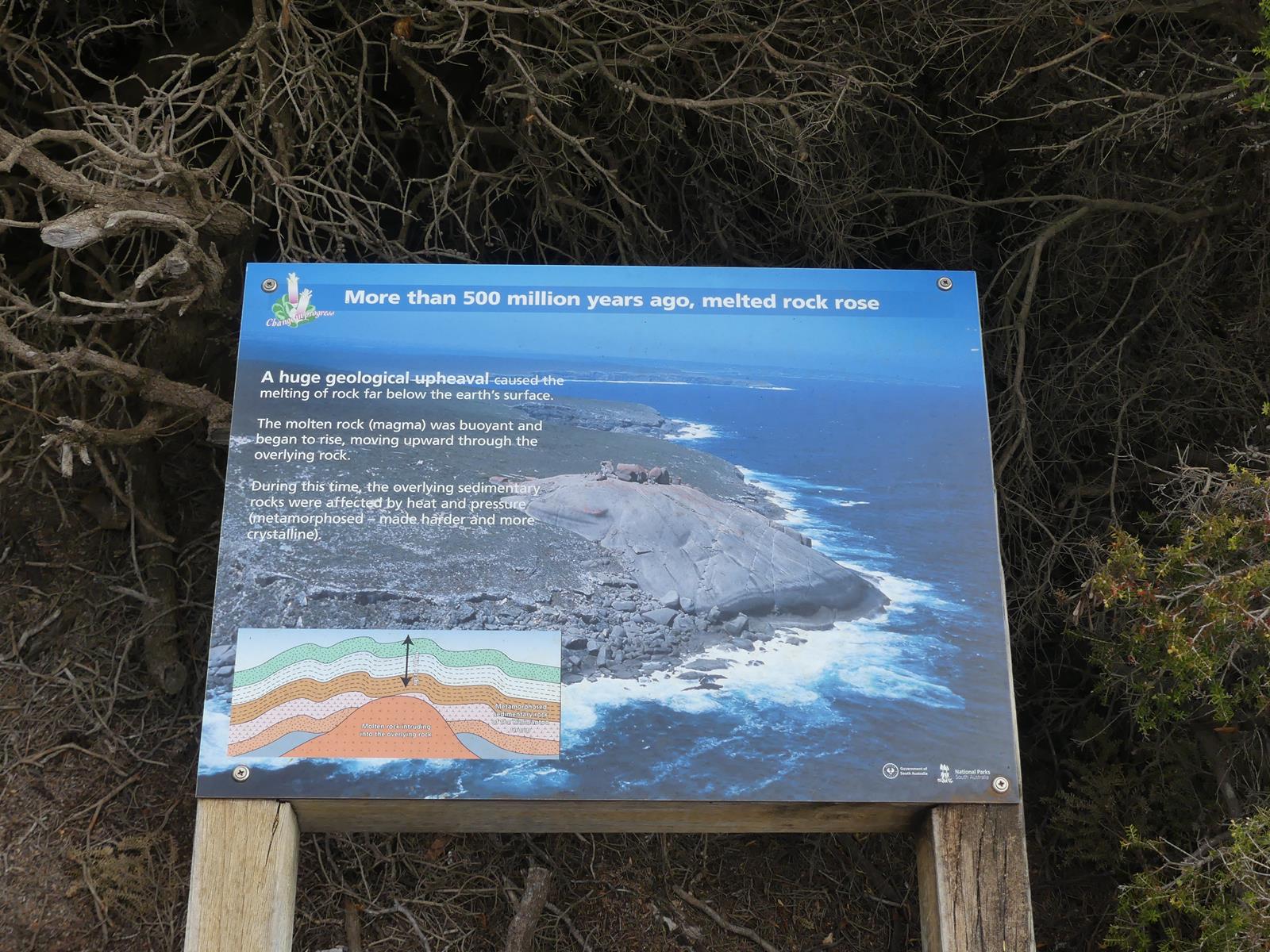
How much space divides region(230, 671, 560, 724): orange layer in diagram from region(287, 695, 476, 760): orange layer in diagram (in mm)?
41

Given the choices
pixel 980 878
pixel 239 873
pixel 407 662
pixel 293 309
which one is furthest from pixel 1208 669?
pixel 293 309

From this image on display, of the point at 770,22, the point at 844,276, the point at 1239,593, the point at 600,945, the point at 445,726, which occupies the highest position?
the point at 770,22

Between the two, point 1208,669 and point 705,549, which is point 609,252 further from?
point 1208,669

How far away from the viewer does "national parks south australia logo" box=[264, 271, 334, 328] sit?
318 centimetres

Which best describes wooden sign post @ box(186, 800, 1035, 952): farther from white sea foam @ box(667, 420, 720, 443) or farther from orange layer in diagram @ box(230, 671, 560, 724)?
white sea foam @ box(667, 420, 720, 443)

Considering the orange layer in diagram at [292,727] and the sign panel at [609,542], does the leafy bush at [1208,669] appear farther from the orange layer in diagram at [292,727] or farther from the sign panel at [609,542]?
the orange layer in diagram at [292,727]

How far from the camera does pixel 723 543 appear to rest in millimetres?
2984

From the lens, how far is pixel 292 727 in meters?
2.76

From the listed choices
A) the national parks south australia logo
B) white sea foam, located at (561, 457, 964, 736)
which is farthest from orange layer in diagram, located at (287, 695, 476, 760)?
the national parks south australia logo

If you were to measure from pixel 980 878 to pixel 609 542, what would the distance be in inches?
51.2

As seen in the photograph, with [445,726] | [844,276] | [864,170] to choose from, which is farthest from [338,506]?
[864,170]

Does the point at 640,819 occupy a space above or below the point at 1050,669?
below

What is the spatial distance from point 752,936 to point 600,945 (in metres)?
0.60

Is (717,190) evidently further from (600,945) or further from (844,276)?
(600,945)
